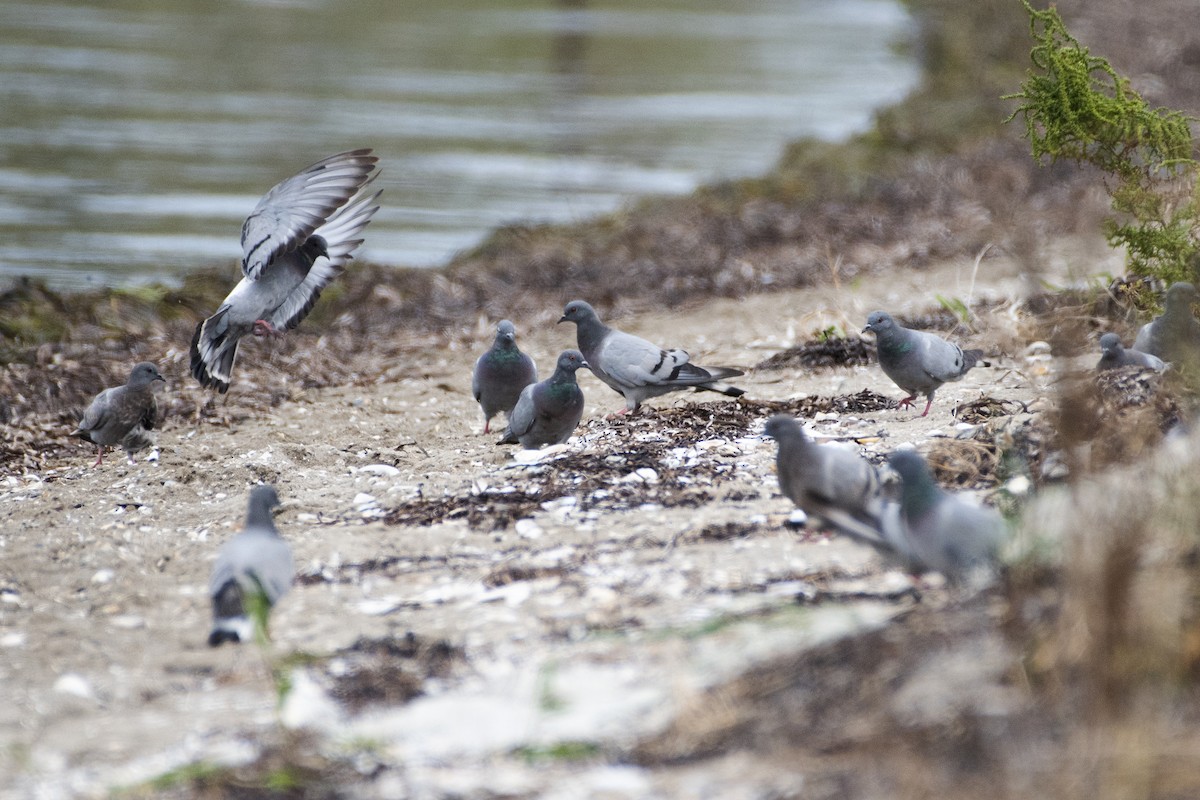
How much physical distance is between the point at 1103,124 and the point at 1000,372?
1.40 meters

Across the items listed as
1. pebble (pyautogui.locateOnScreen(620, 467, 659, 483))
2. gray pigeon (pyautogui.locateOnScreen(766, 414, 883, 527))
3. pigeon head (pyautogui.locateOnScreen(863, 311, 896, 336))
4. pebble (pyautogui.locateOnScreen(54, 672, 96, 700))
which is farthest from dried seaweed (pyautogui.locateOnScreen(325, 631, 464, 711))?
pigeon head (pyautogui.locateOnScreen(863, 311, 896, 336))

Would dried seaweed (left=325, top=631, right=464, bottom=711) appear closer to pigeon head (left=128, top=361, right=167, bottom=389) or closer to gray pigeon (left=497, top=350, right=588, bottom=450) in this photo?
gray pigeon (left=497, top=350, right=588, bottom=450)

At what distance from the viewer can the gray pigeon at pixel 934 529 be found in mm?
3881

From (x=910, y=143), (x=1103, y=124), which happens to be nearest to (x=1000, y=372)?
(x=1103, y=124)

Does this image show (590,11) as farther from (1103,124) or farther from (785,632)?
(785,632)

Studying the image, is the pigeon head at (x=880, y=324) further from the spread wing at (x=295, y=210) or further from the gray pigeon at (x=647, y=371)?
the spread wing at (x=295, y=210)

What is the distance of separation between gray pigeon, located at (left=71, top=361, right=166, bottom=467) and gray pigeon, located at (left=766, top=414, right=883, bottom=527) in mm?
3690

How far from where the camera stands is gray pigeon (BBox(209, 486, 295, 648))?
4.23 meters

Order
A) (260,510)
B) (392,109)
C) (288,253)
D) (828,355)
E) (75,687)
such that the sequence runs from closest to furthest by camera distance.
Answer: (75,687) < (260,510) < (288,253) < (828,355) < (392,109)

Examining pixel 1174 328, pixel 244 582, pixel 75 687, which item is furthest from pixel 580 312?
pixel 75 687

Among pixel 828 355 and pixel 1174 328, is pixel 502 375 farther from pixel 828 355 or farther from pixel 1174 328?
pixel 1174 328

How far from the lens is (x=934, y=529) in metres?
3.97

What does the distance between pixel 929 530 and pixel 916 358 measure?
2.46 meters

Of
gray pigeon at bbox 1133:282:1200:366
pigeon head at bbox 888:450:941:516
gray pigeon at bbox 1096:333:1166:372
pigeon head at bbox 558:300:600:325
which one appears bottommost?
pigeon head at bbox 558:300:600:325
